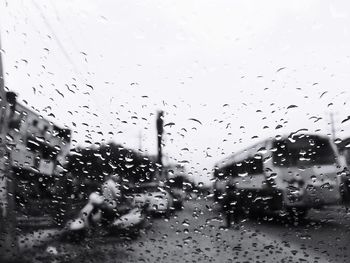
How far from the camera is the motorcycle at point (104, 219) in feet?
8.41

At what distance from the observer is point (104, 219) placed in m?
2.61

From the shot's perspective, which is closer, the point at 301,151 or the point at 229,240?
the point at 229,240

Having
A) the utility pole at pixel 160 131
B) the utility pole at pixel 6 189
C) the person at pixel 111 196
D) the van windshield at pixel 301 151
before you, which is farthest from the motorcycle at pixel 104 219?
the van windshield at pixel 301 151

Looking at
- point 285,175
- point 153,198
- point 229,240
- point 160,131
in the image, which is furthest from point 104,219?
point 285,175

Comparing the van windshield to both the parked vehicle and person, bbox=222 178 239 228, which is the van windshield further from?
person, bbox=222 178 239 228

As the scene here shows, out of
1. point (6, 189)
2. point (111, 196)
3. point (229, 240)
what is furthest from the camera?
point (6, 189)

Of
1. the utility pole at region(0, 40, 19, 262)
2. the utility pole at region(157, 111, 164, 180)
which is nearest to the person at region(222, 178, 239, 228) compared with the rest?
the utility pole at region(157, 111, 164, 180)

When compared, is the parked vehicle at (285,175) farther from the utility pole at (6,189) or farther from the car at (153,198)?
the utility pole at (6,189)

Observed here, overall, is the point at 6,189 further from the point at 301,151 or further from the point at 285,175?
the point at 301,151

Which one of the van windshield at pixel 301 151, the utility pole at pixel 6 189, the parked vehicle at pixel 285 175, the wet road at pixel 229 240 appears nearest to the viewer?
the wet road at pixel 229 240

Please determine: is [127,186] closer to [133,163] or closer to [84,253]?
[133,163]

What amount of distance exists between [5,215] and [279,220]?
2013mm

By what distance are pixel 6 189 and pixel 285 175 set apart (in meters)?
2.06

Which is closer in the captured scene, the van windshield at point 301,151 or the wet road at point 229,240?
the wet road at point 229,240
